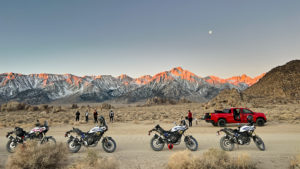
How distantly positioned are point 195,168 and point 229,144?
163 inches

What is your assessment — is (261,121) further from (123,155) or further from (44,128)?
(44,128)

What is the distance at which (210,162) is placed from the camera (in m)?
7.05

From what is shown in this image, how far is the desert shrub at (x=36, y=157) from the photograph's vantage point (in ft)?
24.6

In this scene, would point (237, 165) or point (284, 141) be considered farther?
point (284, 141)

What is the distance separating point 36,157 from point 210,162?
5.83m

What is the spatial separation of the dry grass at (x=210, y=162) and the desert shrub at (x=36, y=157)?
163 inches

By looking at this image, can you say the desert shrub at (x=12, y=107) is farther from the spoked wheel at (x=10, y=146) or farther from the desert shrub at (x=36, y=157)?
the desert shrub at (x=36, y=157)

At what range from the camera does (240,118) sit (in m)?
20.2

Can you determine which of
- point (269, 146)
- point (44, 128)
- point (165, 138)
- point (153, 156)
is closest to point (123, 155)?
point (153, 156)

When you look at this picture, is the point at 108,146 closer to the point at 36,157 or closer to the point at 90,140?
the point at 90,140

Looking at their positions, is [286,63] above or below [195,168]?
above

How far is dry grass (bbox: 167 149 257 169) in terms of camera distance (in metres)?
6.98

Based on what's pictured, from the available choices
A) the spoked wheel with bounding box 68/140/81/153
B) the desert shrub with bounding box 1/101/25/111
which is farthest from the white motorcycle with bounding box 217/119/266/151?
the desert shrub with bounding box 1/101/25/111

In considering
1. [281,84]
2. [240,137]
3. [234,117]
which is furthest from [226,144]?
[281,84]
